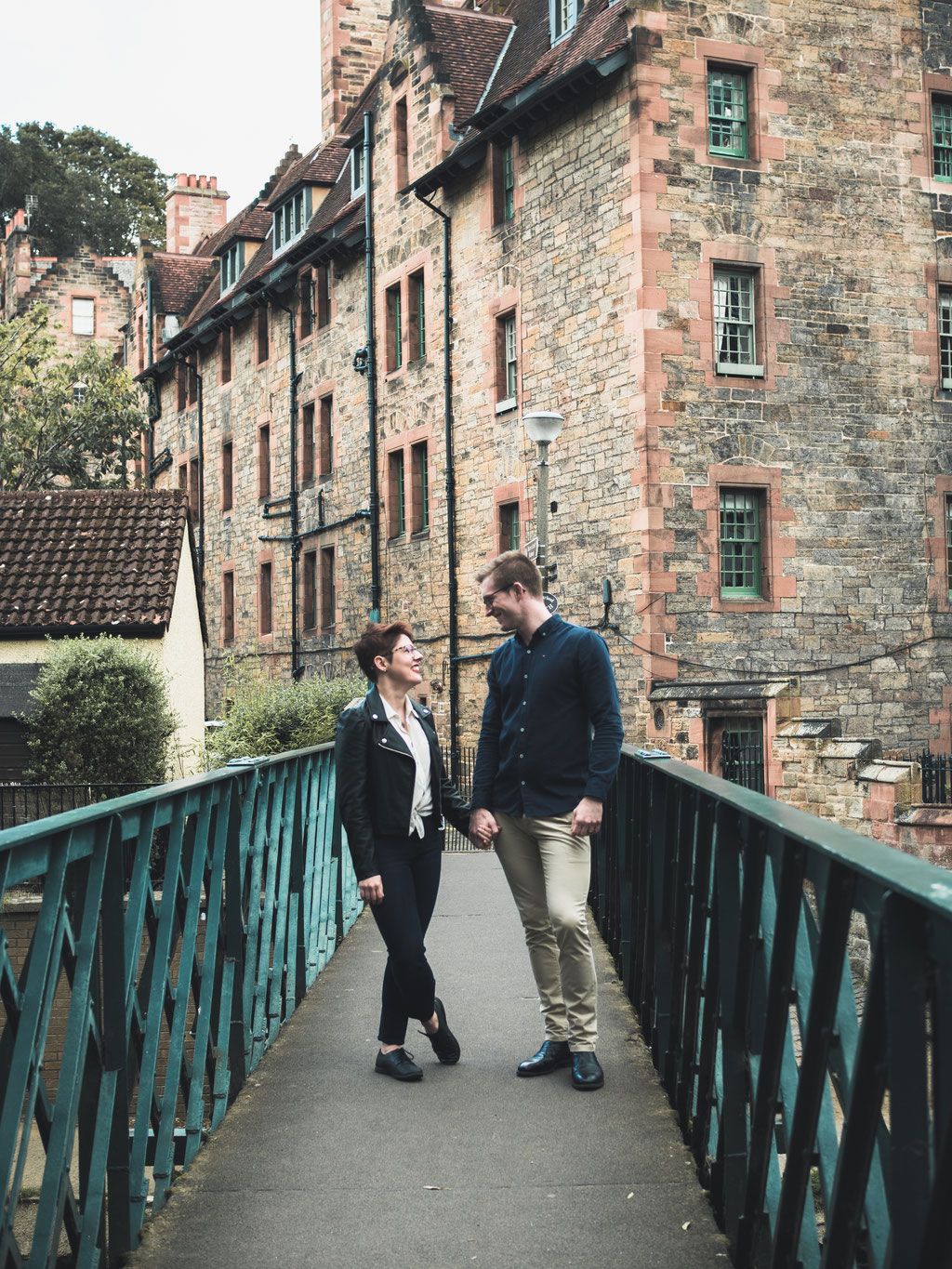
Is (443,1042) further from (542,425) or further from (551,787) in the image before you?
(542,425)

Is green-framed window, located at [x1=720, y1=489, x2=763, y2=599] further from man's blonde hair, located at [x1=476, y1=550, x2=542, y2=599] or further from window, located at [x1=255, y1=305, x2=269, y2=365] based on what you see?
window, located at [x1=255, y1=305, x2=269, y2=365]

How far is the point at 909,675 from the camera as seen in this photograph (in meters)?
21.2

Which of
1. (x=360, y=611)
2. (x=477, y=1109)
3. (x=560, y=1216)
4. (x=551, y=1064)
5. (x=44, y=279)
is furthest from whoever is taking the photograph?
(x=44, y=279)

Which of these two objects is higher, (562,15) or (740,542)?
(562,15)

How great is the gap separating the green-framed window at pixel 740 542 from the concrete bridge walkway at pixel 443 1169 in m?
14.4

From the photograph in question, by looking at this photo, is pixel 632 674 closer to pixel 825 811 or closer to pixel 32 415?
pixel 825 811

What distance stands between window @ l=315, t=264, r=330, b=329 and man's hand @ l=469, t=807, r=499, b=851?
1073 inches

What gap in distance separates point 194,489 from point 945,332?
24.4m

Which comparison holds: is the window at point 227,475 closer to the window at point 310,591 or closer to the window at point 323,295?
the window at point 310,591

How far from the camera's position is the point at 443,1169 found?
466 centimetres

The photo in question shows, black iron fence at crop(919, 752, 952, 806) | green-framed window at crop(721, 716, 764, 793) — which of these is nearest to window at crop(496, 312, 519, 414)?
green-framed window at crop(721, 716, 764, 793)

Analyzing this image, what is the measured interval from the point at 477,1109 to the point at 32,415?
33002mm

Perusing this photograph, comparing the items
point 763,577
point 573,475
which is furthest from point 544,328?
point 763,577

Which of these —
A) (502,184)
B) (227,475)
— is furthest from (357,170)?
(227,475)
